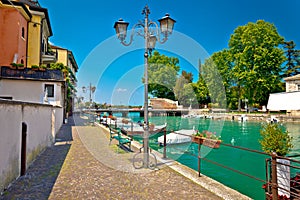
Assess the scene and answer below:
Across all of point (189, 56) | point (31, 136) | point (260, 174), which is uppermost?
point (189, 56)

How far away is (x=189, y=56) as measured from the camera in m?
10.8

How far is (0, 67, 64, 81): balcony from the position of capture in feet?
41.1

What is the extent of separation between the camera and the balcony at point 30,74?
12.5m

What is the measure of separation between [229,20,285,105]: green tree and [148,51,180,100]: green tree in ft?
36.5

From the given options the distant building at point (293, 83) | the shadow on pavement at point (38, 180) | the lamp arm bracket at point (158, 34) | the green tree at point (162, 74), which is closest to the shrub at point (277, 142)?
the lamp arm bracket at point (158, 34)

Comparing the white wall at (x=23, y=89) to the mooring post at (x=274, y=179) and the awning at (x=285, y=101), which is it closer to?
the awning at (x=285, y=101)

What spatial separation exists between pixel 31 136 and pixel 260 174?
27.5 feet

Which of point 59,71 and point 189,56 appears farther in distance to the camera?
point 59,71

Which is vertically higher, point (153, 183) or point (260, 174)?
point (153, 183)

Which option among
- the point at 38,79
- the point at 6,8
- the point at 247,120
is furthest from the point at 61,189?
the point at 247,120

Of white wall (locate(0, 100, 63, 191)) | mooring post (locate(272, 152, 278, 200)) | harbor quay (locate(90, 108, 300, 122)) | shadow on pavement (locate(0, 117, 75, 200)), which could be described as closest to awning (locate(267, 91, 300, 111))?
mooring post (locate(272, 152, 278, 200))

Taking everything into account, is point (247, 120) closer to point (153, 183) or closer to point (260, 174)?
point (260, 174)

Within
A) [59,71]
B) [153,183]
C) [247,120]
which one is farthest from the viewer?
[247,120]

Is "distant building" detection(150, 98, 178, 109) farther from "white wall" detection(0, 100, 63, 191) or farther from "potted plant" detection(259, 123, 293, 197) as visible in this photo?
"potted plant" detection(259, 123, 293, 197)
